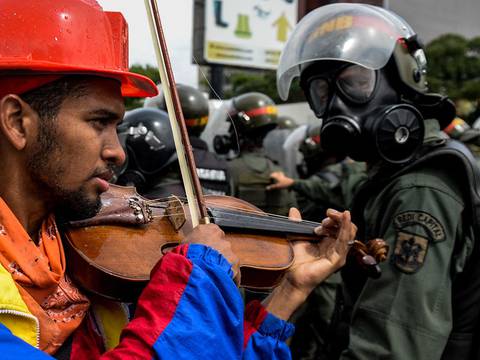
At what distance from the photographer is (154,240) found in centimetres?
154

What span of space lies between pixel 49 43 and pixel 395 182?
132 centimetres

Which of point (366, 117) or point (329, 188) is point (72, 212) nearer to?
point (366, 117)

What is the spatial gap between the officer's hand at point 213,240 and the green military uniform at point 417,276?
796 millimetres

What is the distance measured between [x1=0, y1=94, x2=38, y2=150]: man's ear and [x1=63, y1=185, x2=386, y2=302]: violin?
30 cm

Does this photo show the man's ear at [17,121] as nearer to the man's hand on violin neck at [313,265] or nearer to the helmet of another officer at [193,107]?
the man's hand on violin neck at [313,265]

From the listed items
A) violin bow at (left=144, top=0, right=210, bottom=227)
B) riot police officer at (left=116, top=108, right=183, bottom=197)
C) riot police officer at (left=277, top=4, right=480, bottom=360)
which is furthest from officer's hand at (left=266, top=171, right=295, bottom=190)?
violin bow at (left=144, top=0, right=210, bottom=227)

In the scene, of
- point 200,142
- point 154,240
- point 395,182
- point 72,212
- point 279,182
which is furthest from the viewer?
point 279,182

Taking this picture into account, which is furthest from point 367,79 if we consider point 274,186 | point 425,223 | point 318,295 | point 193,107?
point 318,295

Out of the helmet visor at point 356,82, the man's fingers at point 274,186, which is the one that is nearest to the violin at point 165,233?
the helmet visor at point 356,82

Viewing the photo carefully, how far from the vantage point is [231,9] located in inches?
215

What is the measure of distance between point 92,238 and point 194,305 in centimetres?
44

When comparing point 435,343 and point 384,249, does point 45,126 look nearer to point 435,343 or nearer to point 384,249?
point 384,249

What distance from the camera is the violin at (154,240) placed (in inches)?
53.9

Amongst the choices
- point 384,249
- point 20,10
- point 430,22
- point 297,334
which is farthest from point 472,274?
point 430,22
